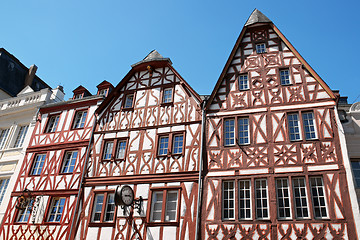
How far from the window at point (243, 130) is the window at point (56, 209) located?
8.62m

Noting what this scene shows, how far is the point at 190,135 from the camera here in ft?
48.8

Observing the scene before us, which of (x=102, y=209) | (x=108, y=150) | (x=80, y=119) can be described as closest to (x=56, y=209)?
(x=102, y=209)

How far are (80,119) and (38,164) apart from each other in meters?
3.10

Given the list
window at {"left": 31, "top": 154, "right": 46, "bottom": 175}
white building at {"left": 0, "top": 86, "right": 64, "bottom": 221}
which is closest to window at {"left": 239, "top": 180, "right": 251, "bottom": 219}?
window at {"left": 31, "top": 154, "right": 46, "bottom": 175}

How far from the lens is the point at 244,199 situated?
12680 mm

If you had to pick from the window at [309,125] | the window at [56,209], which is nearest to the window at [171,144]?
the window at [309,125]

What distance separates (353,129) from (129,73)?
1091cm

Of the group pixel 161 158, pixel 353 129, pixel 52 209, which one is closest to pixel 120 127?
pixel 161 158

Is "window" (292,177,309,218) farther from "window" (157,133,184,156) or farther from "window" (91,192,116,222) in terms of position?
"window" (91,192,116,222)

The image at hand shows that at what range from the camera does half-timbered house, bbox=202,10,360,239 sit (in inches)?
460

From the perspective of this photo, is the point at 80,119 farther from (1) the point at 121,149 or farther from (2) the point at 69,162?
(1) the point at 121,149

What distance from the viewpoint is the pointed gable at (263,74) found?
563 inches

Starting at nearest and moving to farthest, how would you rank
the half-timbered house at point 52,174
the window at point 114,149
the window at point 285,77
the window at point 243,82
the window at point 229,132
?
1. the window at point 229,132
2. the window at point 285,77
3. the window at point 243,82
4. the half-timbered house at point 52,174
5. the window at point 114,149

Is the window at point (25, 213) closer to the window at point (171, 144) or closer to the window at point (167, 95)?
the window at point (171, 144)
